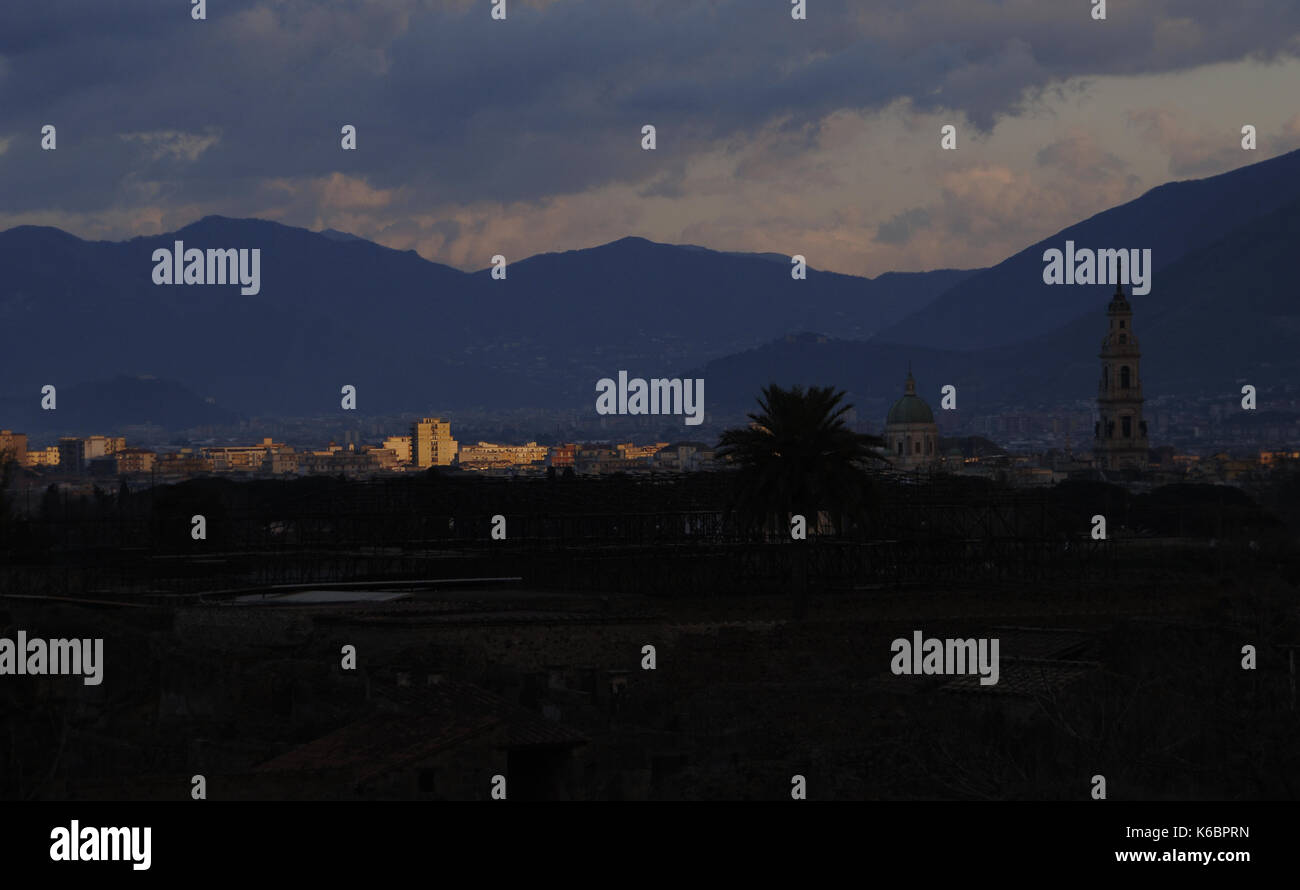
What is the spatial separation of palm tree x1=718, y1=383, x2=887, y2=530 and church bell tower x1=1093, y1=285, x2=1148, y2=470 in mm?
117993

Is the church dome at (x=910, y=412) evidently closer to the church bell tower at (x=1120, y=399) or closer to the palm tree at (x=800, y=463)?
the church bell tower at (x=1120, y=399)

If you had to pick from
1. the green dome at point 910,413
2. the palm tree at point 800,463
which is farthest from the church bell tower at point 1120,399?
the palm tree at point 800,463

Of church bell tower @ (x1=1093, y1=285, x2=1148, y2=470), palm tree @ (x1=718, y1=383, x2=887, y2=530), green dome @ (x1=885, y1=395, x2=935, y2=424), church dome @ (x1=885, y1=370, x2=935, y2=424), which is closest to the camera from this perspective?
palm tree @ (x1=718, y1=383, x2=887, y2=530)

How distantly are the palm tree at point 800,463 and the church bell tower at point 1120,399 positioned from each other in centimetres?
11799

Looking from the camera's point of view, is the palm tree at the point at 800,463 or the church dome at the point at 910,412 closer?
the palm tree at the point at 800,463

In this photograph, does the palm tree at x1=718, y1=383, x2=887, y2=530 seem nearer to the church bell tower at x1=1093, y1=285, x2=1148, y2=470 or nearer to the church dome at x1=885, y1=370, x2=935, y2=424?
the church bell tower at x1=1093, y1=285, x2=1148, y2=470

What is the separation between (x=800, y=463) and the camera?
3606 centimetres

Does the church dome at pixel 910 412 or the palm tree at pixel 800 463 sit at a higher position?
the church dome at pixel 910 412

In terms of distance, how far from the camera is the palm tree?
3597 cm

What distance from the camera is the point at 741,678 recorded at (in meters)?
32.8

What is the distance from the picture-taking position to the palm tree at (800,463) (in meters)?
36.0

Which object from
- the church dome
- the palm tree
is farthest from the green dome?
the palm tree
